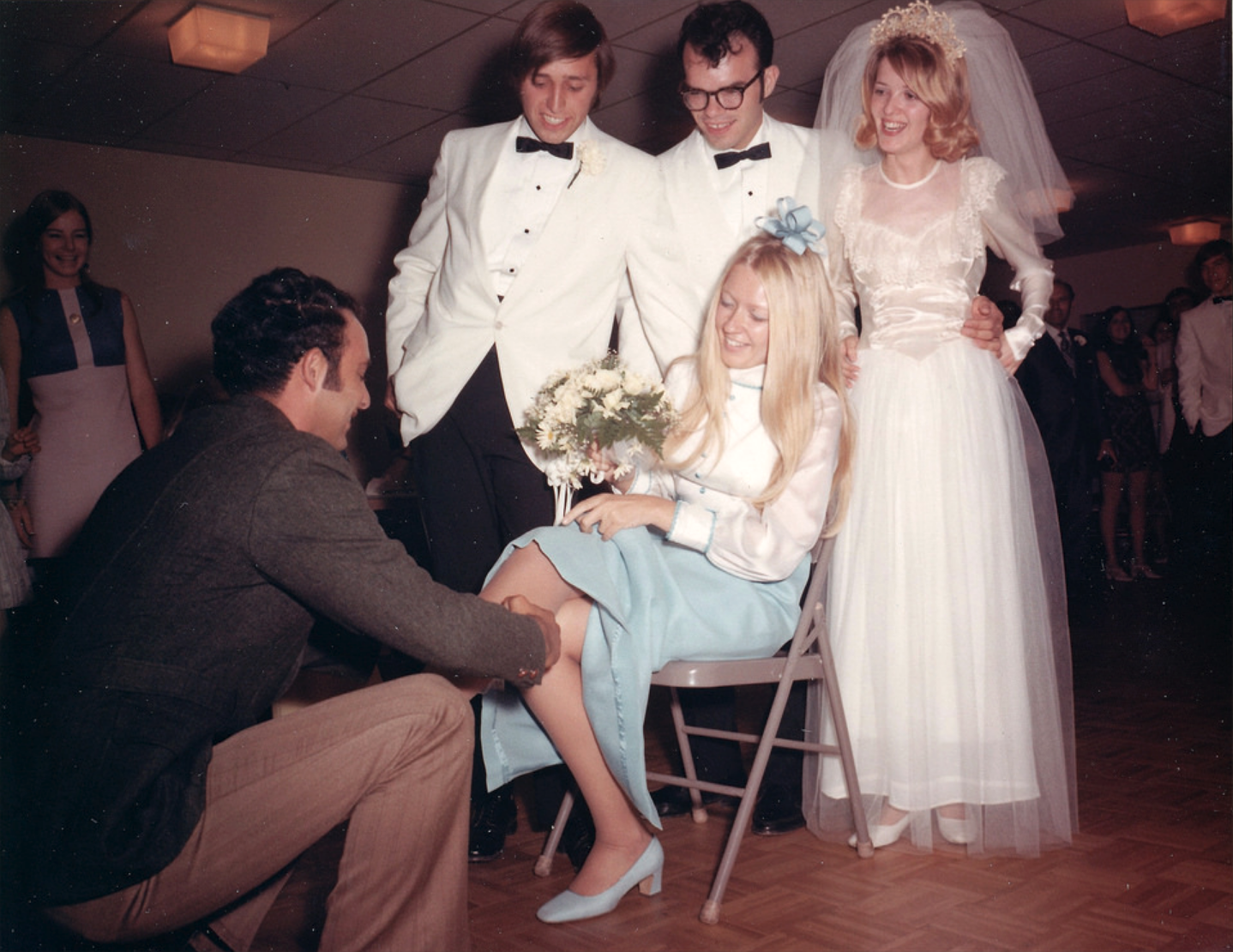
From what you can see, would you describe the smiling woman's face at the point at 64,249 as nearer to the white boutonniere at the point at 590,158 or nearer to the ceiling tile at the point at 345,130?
the white boutonniere at the point at 590,158

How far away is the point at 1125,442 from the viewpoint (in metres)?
7.75

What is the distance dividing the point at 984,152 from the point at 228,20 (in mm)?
3935

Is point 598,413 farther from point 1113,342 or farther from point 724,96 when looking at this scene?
point 1113,342

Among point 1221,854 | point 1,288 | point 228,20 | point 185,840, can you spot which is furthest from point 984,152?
point 1,288

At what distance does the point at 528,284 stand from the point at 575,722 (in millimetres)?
1147

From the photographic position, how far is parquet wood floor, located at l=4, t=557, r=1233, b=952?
2.15 metres

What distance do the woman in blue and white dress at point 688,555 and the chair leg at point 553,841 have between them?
0.21m

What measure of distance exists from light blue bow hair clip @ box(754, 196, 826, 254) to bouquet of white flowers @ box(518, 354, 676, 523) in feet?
1.54

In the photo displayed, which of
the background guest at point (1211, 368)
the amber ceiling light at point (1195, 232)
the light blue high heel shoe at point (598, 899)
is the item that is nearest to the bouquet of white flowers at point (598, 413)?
the light blue high heel shoe at point (598, 899)

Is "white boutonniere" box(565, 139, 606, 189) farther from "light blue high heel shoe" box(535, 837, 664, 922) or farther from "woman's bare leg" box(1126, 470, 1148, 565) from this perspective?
"woman's bare leg" box(1126, 470, 1148, 565)

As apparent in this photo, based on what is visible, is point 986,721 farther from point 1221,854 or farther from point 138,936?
point 138,936

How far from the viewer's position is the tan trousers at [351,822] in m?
1.64

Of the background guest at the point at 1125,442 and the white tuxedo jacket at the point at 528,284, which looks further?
the background guest at the point at 1125,442

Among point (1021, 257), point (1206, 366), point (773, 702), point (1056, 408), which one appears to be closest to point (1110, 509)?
point (1206, 366)
